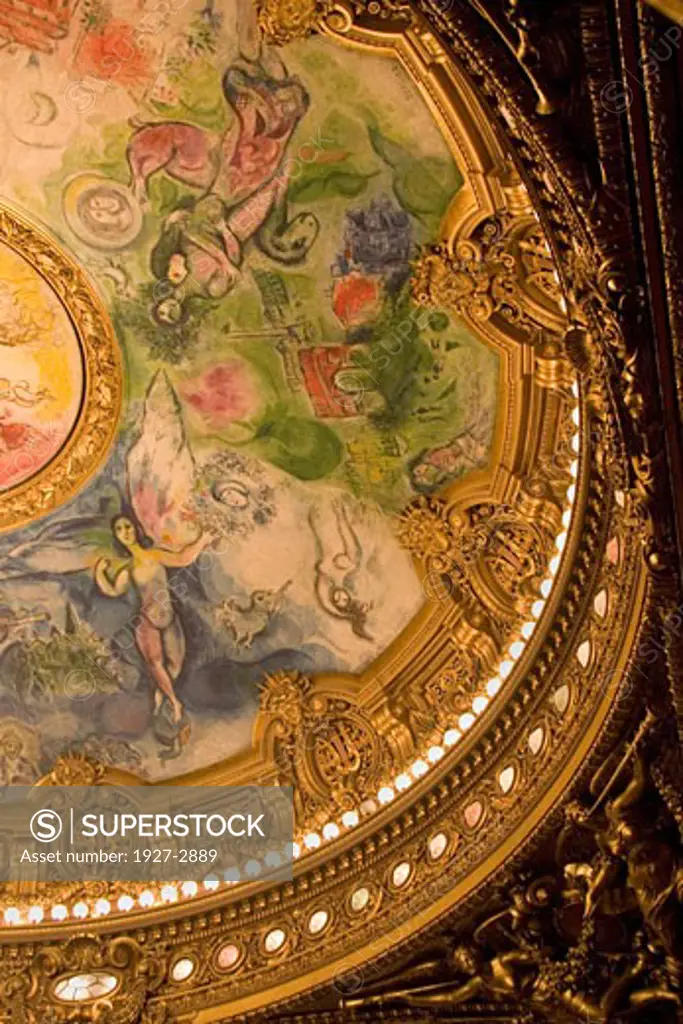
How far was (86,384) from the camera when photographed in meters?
14.2

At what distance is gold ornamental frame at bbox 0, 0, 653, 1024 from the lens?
1103 centimetres

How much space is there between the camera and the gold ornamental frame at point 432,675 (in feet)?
36.2

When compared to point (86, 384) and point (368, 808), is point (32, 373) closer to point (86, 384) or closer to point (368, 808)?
point (86, 384)

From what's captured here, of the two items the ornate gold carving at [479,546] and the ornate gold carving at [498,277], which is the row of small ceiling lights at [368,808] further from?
the ornate gold carving at [498,277]

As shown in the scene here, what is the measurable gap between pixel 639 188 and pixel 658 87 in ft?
2.60

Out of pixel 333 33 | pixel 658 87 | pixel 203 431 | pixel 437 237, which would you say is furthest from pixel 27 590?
pixel 658 87

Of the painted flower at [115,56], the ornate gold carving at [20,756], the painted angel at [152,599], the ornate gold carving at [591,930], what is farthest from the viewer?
the ornate gold carving at [20,756]

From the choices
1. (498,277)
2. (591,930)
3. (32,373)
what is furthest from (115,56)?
(591,930)

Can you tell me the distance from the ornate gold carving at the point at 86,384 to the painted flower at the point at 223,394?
78cm

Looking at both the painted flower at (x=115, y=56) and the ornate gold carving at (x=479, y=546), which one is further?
the ornate gold carving at (x=479, y=546)

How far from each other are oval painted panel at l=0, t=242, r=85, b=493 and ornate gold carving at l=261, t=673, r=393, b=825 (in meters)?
3.38

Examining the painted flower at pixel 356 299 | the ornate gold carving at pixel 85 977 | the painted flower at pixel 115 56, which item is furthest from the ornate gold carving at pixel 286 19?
the ornate gold carving at pixel 85 977

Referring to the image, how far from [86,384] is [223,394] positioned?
4.65 feet

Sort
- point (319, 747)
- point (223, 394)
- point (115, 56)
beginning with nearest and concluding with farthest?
point (115, 56) < point (223, 394) < point (319, 747)
